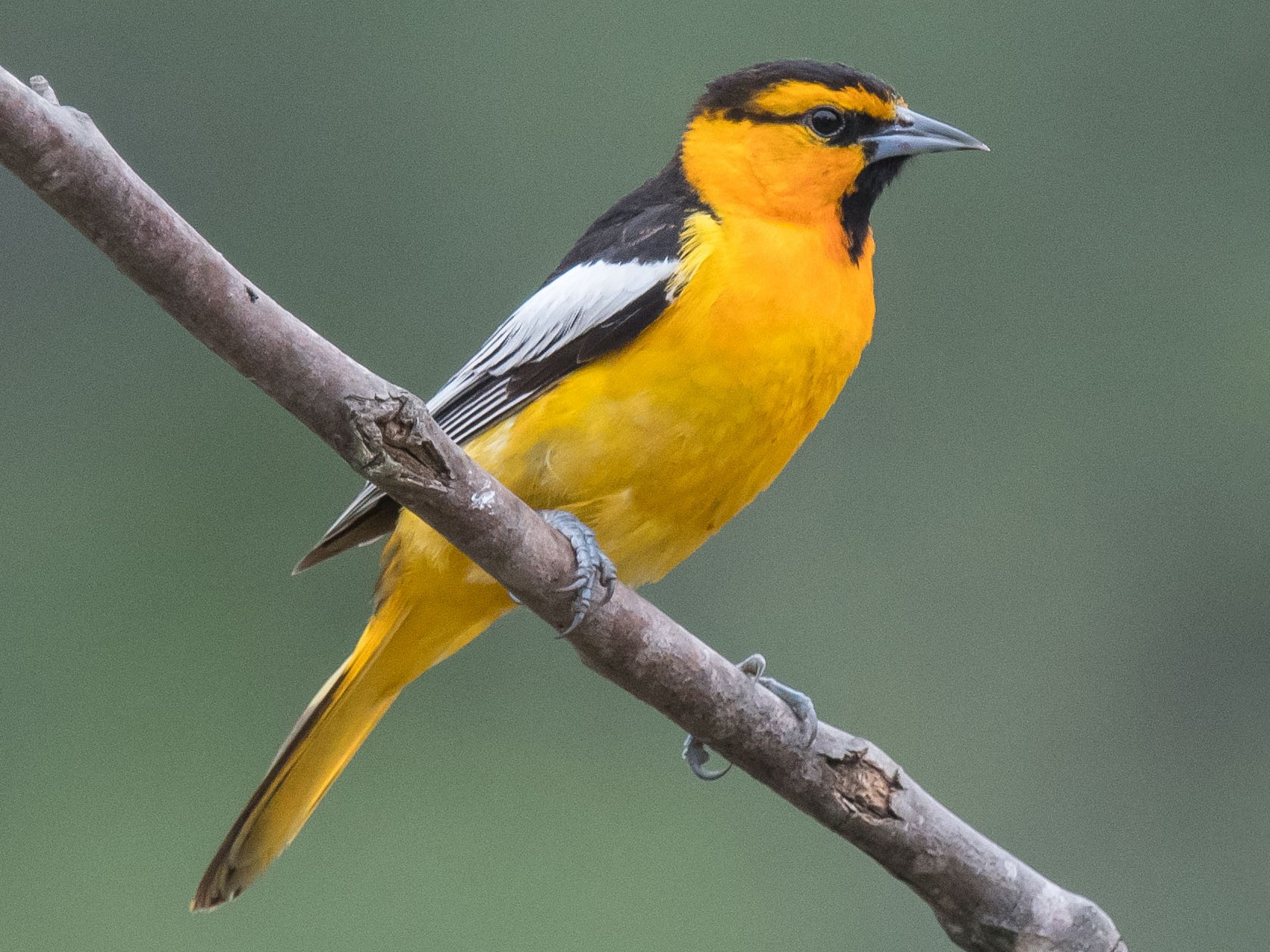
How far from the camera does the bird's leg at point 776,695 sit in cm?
289

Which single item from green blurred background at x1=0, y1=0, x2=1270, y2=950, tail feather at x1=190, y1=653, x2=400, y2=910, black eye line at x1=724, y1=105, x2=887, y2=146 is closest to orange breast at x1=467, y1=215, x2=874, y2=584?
black eye line at x1=724, y1=105, x2=887, y2=146

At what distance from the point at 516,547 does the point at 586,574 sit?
16cm

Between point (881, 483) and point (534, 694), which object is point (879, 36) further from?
point (534, 694)

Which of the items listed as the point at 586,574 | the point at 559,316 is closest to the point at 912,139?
the point at 559,316

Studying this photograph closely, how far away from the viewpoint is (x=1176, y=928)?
549cm

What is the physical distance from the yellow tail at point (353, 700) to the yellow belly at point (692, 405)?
143 millimetres

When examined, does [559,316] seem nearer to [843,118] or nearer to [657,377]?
[657,377]

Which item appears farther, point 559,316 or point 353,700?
point 353,700

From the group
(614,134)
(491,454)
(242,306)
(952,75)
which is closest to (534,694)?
(614,134)

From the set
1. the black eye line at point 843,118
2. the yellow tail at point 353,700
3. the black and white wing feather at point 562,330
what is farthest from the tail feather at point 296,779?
the black eye line at point 843,118

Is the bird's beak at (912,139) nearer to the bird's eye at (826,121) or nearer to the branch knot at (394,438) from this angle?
the bird's eye at (826,121)

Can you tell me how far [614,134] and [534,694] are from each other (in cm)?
246

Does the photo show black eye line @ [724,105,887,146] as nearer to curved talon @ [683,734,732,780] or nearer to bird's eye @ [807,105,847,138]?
bird's eye @ [807,105,847,138]

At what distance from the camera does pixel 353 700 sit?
327 centimetres
